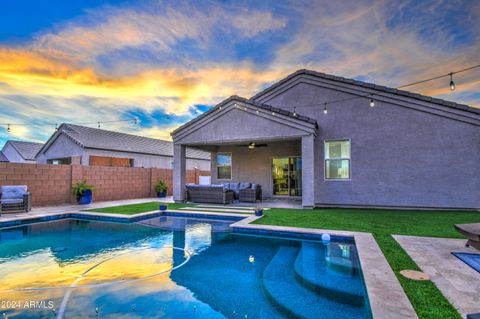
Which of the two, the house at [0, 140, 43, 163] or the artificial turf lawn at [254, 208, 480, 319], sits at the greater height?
the house at [0, 140, 43, 163]

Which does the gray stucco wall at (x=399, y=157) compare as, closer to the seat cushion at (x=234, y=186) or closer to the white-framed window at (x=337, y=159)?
the white-framed window at (x=337, y=159)

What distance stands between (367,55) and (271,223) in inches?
325

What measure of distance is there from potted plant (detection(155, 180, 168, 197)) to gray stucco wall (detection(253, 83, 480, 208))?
30.9 feet

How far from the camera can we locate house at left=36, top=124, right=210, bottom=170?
59.2ft

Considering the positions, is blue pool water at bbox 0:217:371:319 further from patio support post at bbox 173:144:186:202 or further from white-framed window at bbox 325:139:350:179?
white-framed window at bbox 325:139:350:179

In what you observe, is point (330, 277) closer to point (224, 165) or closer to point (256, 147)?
point (256, 147)

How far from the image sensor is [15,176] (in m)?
10.2

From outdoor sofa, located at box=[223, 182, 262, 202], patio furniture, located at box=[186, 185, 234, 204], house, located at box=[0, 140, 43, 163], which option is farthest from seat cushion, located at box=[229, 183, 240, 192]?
house, located at box=[0, 140, 43, 163]

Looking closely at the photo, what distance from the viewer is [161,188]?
1570cm

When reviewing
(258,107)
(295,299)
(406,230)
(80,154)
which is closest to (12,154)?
(80,154)

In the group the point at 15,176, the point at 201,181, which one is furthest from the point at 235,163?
the point at 15,176

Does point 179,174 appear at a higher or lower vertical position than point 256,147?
lower

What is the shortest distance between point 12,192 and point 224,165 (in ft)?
31.1

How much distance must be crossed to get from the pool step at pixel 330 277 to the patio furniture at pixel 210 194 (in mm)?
6725
